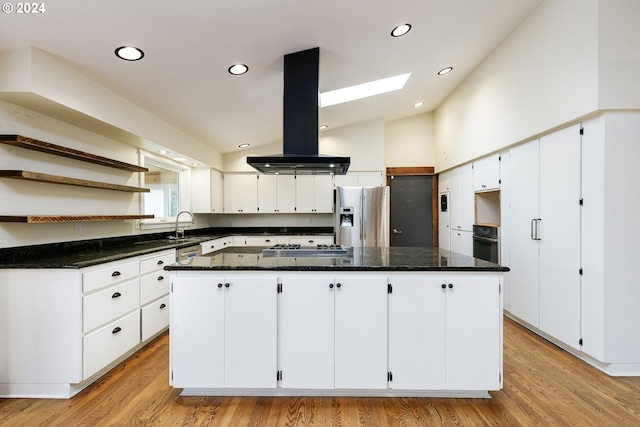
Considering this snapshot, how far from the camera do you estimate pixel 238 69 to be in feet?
8.41

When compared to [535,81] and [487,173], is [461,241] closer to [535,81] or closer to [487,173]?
[487,173]

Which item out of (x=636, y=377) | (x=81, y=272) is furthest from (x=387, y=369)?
(x=81, y=272)

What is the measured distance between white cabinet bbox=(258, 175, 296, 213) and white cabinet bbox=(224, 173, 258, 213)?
11 cm

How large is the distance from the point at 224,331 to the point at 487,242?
11.3 ft

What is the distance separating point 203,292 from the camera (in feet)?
6.16

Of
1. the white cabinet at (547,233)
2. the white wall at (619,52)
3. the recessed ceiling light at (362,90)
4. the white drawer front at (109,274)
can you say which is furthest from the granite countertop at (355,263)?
the recessed ceiling light at (362,90)

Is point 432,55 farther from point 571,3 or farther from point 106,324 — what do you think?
→ point 106,324

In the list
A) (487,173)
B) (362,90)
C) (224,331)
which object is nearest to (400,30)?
(362,90)

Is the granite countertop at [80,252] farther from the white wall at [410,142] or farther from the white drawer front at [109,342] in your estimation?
the white wall at [410,142]

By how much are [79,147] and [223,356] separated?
2280mm

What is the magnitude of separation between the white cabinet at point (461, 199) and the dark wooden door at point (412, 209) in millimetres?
711

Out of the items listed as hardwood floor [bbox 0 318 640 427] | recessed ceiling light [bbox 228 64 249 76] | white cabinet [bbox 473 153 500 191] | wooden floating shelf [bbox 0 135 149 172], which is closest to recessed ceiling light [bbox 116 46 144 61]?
recessed ceiling light [bbox 228 64 249 76]

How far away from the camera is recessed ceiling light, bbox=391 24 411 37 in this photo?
8.20ft

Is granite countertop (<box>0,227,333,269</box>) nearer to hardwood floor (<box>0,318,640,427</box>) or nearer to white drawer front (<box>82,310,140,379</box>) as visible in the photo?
white drawer front (<box>82,310,140,379</box>)
